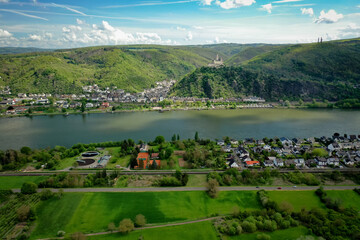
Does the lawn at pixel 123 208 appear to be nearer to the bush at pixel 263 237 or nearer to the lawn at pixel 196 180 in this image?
the lawn at pixel 196 180

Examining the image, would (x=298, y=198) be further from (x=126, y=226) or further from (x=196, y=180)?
(x=126, y=226)

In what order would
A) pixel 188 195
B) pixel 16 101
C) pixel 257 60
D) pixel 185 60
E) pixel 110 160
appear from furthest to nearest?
pixel 185 60
pixel 257 60
pixel 16 101
pixel 110 160
pixel 188 195

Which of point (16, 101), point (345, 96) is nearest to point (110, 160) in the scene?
point (16, 101)

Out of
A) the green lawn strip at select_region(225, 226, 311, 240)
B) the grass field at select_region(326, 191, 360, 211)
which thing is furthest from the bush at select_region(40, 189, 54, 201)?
the grass field at select_region(326, 191, 360, 211)

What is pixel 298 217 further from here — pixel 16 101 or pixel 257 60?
pixel 257 60

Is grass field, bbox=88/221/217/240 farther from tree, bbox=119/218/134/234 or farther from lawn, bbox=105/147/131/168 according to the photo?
lawn, bbox=105/147/131/168
